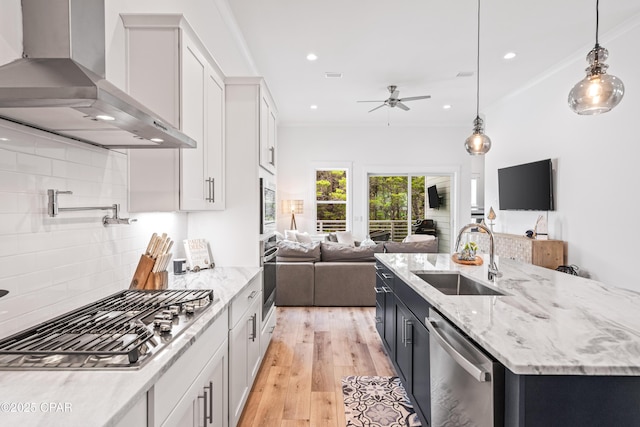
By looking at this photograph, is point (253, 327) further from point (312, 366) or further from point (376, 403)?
point (376, 403)

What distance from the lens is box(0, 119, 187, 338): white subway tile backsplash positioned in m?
1.25

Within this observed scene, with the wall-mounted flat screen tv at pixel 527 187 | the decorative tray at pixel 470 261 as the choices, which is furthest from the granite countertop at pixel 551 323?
the wall-mounted flat screen tv at pixel 527 187

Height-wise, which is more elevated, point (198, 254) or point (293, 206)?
point (293, 206)

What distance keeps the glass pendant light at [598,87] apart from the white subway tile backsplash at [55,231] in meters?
2.62

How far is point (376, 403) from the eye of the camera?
2.45 m

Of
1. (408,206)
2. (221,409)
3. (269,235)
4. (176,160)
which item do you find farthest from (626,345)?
(408,206)

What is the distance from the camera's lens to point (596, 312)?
4.95 feet

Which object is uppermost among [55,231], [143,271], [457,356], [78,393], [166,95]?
[166,95]

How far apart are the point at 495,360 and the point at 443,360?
0.41m

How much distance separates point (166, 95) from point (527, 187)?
5.13 m

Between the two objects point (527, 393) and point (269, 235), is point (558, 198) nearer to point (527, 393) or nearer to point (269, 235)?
point (269, 235)

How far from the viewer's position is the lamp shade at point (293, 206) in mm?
Answer: 7510

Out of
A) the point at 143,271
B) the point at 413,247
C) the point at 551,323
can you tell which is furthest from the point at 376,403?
the point at 413,247

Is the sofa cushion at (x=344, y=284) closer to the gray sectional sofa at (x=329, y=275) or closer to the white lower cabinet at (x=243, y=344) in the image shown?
the gray sectional sofa at (x=329, y=275)
